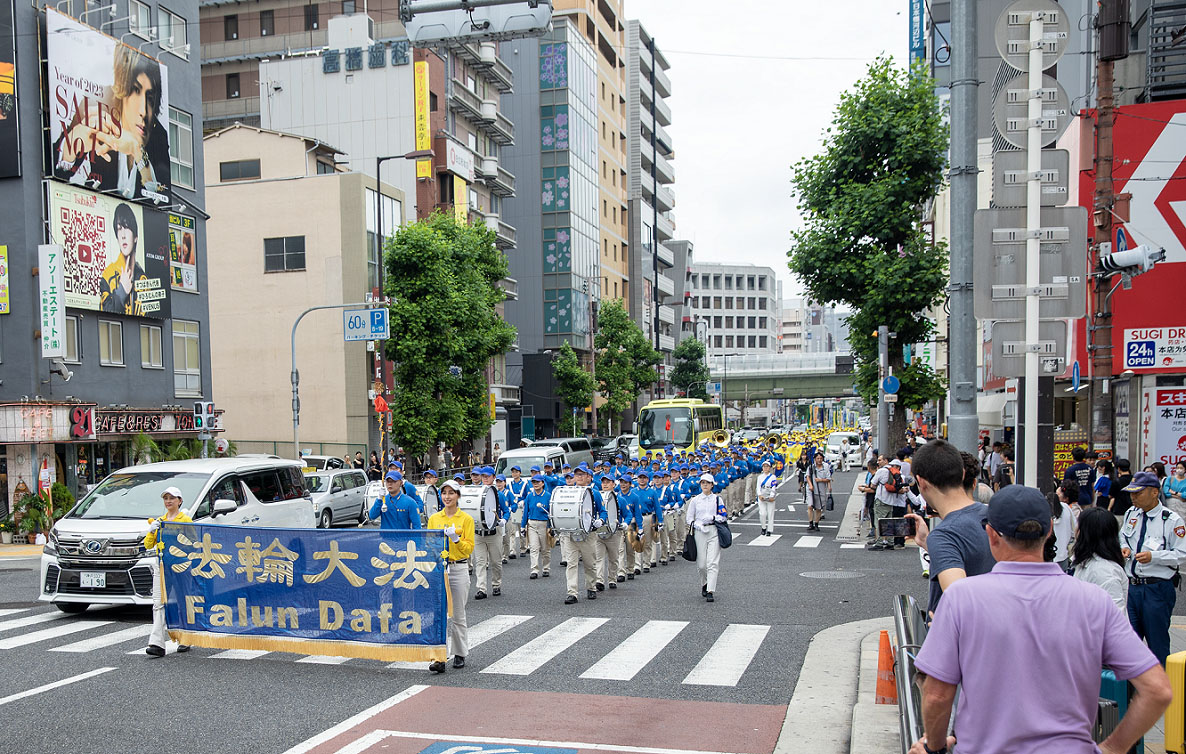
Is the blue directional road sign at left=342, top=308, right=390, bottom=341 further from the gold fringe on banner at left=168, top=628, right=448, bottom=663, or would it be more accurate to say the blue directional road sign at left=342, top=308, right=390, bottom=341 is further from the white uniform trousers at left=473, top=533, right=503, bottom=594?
the gold fringe on banner at left=168, top=628, right=448, bottom=663

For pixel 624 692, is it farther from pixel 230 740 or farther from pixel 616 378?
pixel 616 378

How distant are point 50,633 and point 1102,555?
1086cm

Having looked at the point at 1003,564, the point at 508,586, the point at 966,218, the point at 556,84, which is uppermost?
the point at 556,84

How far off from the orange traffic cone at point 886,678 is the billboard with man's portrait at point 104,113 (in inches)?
990

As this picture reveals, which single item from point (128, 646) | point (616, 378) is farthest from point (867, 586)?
point (616, 378)

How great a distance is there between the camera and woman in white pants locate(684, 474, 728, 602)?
1352 cm

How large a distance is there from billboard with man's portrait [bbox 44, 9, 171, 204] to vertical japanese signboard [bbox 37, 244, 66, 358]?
7.83 ft

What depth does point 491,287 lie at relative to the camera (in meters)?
42.2

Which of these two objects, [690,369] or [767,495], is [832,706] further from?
[690,369]

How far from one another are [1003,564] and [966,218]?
538 centimetres

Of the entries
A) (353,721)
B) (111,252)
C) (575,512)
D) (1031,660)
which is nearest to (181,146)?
(111,252)

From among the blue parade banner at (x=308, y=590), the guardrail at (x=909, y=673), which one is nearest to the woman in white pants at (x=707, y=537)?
the blue parade banner at (x=308, y=590)

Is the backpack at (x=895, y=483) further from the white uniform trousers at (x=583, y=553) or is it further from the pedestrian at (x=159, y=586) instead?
the pedestrian at (x=159, y=586)

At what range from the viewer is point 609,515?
14.5m
